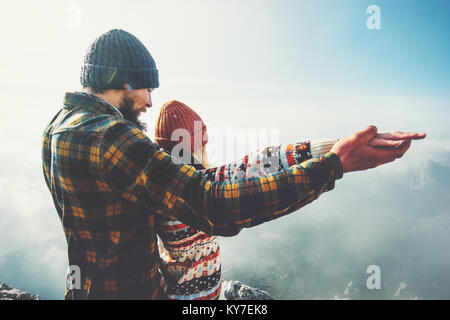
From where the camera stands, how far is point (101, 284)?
77.2 inches

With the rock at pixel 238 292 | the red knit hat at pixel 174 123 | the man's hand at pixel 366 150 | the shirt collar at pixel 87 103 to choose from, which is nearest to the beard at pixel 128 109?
the shirt collar at pixel 87 103

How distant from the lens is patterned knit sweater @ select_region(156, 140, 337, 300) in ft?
7.60

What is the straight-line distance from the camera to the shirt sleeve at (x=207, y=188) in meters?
1.39

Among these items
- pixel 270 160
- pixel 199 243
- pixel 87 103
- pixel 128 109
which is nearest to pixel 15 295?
pixel 199 243

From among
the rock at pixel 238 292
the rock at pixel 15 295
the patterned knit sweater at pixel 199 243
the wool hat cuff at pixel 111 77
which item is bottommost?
the rock at pixel 238 292

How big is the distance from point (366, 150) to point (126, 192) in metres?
1.56

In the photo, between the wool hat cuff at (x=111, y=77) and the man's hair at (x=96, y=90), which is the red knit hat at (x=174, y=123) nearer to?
the wool hat cuff at (x=111, y=77)

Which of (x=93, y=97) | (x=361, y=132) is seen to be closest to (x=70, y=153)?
(x=93, y=97)

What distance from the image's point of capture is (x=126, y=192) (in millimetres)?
1531

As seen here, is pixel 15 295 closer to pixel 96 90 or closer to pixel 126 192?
pixel 96 90

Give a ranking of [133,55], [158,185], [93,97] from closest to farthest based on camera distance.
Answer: [158,185] → [93,97] → [133,55]

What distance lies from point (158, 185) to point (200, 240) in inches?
50.6

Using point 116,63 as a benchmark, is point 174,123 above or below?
below
